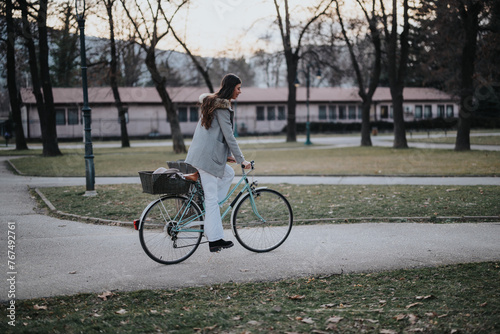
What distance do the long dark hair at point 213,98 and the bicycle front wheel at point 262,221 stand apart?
1094 millimetres

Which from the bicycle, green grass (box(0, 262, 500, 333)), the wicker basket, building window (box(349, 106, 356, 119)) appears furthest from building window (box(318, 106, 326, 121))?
green grass (box(0, 262, 500, 333))

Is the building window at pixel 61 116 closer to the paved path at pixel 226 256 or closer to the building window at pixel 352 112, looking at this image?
the building window at pixel 352 112

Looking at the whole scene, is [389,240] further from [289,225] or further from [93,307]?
[93,307]

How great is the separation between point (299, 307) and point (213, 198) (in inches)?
72.5

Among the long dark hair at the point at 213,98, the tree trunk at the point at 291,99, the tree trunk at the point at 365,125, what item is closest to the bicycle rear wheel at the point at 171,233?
the long dark hair at the point at 213,98

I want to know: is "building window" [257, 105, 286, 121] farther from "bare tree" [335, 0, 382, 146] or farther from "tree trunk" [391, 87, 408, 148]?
"tree trunk" [391, 87, 408, 148]

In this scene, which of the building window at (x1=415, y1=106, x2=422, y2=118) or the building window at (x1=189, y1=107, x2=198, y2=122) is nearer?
the building window at (x1=189, y1=107, x2=198, y2=122)

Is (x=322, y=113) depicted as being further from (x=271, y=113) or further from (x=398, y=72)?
(x=398, y=72)

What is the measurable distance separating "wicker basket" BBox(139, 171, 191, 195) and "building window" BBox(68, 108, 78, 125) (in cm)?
4901

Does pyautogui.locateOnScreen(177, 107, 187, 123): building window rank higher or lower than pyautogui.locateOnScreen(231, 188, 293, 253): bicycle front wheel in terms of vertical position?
higher

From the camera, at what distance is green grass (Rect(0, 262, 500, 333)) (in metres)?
3.90

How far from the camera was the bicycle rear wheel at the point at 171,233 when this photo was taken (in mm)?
5754

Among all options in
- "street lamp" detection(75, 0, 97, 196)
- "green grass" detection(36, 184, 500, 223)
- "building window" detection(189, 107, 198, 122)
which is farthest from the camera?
"building window" detection(189, 107, 198, 122)

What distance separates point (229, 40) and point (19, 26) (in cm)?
1242
